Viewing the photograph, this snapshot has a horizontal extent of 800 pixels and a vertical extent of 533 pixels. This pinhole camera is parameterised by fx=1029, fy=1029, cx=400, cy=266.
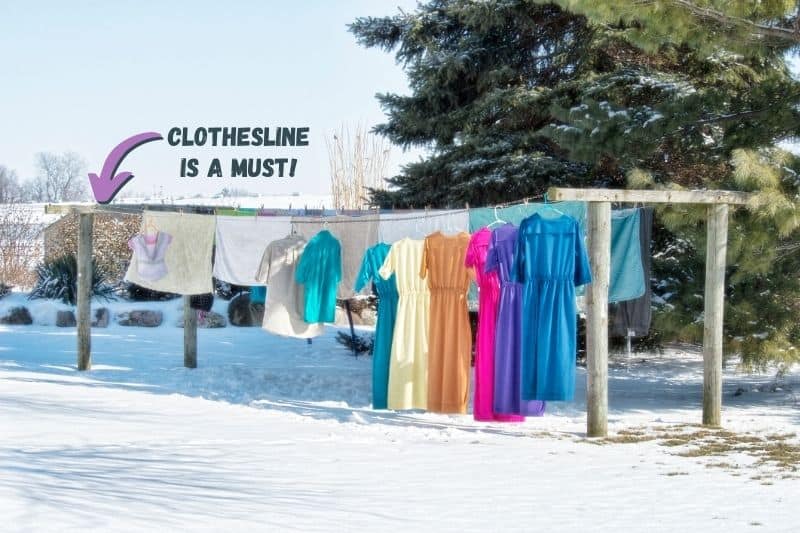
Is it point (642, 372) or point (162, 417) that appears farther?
point (642, 372)

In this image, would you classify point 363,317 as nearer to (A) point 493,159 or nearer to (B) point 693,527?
(A) point 493,159

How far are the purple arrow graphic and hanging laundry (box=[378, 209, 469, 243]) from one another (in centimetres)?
586

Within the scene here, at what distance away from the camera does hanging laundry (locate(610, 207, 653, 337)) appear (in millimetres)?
8758

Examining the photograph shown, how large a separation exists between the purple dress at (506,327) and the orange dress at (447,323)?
17.4 inches

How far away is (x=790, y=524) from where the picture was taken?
4.84 m

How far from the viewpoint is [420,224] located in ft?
30.8

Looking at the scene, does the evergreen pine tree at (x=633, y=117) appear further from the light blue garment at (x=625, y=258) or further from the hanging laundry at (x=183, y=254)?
the hanging laundry at (x=183, y=254)

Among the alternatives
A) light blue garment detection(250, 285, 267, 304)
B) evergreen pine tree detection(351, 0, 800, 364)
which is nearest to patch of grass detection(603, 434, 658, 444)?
evergreen pine tree detection(351, 0, 800, 364)

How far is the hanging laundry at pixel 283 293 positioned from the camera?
9938mm

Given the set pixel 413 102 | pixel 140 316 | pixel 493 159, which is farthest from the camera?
pixel 140 316

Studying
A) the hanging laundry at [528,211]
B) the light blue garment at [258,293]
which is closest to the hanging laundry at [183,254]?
the light blue garment at [258,293]

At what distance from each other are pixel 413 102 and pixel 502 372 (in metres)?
5.56

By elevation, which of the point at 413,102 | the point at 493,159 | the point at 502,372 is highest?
the point at 413,102

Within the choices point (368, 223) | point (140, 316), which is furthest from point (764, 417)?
point (140, 316)
